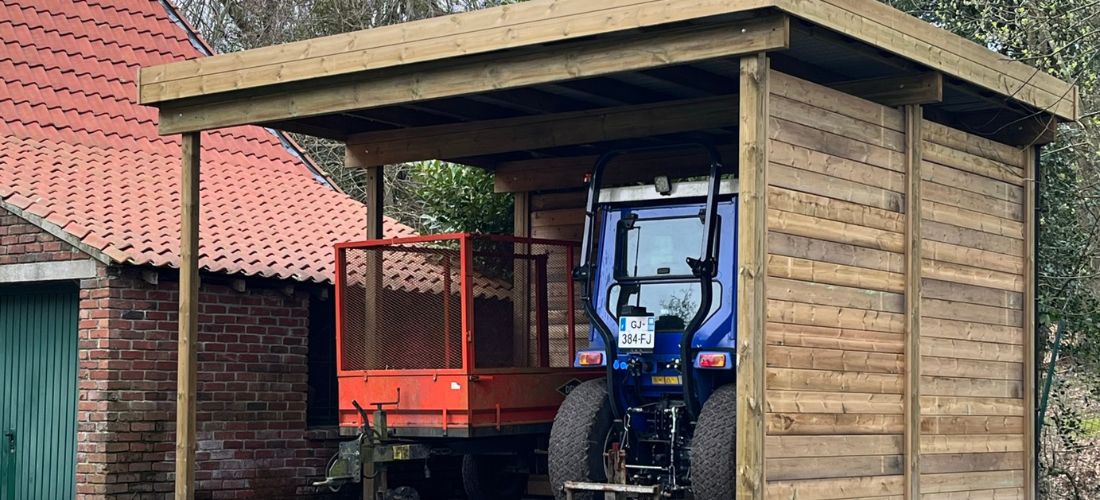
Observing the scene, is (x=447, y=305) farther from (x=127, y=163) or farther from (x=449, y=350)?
(x=127, y=163)

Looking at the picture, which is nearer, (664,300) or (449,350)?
(664,300)

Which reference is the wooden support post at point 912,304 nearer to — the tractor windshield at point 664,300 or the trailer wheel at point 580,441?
the tractor windshield at point 664,300

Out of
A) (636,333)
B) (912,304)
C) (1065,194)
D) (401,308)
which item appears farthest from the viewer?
(1065,194)

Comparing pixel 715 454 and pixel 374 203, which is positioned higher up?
pixel 374 203

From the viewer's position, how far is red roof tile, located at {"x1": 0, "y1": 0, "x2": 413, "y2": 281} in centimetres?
1353

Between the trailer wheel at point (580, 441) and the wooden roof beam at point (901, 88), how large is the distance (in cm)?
277

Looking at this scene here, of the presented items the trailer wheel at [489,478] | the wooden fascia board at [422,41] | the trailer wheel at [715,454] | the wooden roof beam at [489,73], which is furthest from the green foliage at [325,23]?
the trailer wheel at [715,454]

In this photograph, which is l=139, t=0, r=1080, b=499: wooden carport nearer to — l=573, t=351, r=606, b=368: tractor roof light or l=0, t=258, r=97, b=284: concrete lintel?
l=0, t=258, r=97, b=284: concrete lintel

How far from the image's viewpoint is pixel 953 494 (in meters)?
11.0

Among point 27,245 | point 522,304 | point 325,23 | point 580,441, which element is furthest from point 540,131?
point 325,23

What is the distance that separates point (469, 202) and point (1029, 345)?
21.1ft

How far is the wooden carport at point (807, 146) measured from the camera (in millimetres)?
9070

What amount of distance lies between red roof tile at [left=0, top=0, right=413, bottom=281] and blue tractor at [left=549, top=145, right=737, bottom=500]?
3986mm

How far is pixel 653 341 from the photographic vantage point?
10633mm
